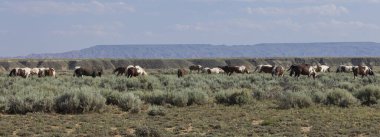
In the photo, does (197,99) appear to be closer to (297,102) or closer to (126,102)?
(126,102)

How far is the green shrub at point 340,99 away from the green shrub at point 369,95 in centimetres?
115

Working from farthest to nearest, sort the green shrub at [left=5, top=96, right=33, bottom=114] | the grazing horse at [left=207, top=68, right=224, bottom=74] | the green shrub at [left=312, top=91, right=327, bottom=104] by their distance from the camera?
the grazing horse at [left=207, top=68, right=224, bottom=74]
the green shrub at [left=312, top=91, right=327, bottom=104]
the green shrub at [left=5, top=96, right=33, bottom=114]

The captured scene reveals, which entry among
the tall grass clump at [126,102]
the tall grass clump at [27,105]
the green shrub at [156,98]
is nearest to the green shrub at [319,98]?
the green shrub at [156,98]

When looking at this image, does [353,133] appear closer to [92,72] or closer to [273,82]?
[273,82]

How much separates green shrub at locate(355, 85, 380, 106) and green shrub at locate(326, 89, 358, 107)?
1.15 meters

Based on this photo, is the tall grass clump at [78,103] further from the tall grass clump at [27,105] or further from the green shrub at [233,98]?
the green shrub at [233,98]

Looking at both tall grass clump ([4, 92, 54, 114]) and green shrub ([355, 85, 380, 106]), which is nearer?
tall grass clump ([4, 92, 54, 114])

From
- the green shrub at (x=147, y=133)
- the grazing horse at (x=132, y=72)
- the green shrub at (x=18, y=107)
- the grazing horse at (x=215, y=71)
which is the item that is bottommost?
the green shrub at (x=147, y=133)

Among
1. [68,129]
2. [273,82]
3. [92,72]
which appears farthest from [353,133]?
[92,72]

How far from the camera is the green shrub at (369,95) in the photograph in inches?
812

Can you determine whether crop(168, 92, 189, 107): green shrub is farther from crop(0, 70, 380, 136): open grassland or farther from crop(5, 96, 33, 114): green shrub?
crop(5, 96, 33, 114): green shrub

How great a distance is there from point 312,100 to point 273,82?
44.6 feet

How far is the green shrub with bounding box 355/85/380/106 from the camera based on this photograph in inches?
812

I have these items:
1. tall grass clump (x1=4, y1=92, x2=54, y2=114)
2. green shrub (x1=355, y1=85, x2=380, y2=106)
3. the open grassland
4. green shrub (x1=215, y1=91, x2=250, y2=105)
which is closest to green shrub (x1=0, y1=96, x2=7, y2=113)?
the open grassland
